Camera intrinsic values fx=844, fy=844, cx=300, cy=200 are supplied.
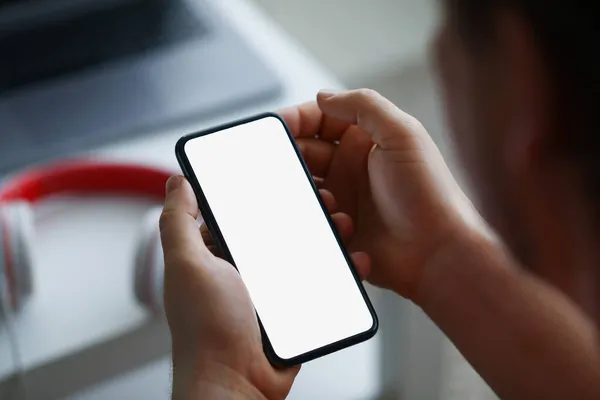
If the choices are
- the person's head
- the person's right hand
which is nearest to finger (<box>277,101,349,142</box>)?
the person's right hand

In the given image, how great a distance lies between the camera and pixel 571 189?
0.97 feet

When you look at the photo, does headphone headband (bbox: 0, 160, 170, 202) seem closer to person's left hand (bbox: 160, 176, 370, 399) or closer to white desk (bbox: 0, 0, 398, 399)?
white desk (bbox: 0, 0, 398, 399)

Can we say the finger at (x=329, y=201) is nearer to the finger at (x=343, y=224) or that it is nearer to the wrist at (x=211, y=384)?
the finger at (x=343, y=224)

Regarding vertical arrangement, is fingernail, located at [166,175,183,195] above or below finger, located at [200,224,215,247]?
above

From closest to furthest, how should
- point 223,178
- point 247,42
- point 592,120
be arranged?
point 592,120, point 223,178, point 247,42

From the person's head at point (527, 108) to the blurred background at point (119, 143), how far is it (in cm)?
26

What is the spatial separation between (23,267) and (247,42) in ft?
1.07

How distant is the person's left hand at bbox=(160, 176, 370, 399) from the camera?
0.48 m

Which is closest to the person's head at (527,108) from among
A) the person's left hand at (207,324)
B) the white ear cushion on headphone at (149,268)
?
the person's left hand at (207,324)

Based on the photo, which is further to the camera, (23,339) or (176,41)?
(176,41)

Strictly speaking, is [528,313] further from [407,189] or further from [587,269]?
[587,269]

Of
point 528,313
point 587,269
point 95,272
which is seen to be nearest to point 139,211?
point 95,272

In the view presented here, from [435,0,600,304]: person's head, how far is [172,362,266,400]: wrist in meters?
0.20

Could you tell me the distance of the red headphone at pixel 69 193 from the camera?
60 cm
